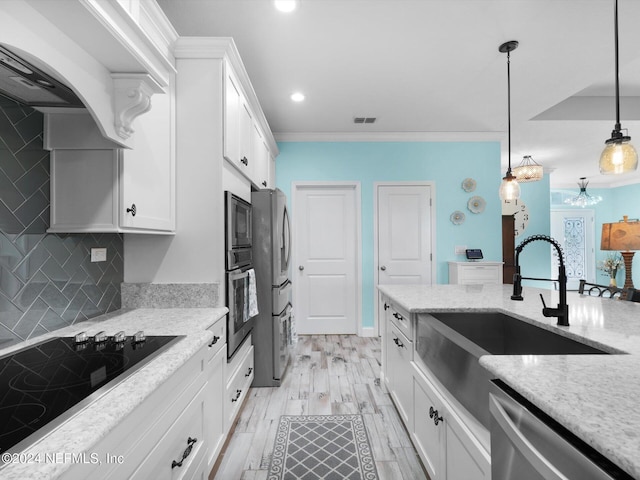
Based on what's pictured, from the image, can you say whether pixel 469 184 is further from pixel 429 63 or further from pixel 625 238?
pixel 429 63

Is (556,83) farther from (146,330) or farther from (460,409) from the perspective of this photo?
(146,330)

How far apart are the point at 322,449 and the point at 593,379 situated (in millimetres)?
1606

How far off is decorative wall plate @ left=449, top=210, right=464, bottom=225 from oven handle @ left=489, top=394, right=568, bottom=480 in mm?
3862

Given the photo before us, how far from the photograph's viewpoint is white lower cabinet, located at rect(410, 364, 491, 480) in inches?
42.9

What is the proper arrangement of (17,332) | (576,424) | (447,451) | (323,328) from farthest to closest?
(323,328), (447,451), (17,332), (576,424)

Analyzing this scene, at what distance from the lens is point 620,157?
4.99ft

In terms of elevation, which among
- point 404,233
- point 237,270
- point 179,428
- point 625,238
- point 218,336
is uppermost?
point 404,233

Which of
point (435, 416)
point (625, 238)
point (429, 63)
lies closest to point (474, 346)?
point (435, 416)

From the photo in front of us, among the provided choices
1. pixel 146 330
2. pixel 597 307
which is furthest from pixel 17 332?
pixel 597 307

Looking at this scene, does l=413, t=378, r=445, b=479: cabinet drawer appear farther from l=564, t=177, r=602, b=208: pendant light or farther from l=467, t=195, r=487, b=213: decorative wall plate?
l=564, t=177, r=602, b=208: pendant light

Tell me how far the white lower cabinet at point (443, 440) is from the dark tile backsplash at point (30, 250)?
1.69 m

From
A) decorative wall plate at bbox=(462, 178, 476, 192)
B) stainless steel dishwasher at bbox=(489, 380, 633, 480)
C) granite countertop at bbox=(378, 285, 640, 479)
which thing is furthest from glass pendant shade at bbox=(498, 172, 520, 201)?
stainless steel dishwasher at bbox=(489, 380, 633, 480)

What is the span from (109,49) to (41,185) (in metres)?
0.69

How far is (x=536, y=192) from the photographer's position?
663 centimetres
